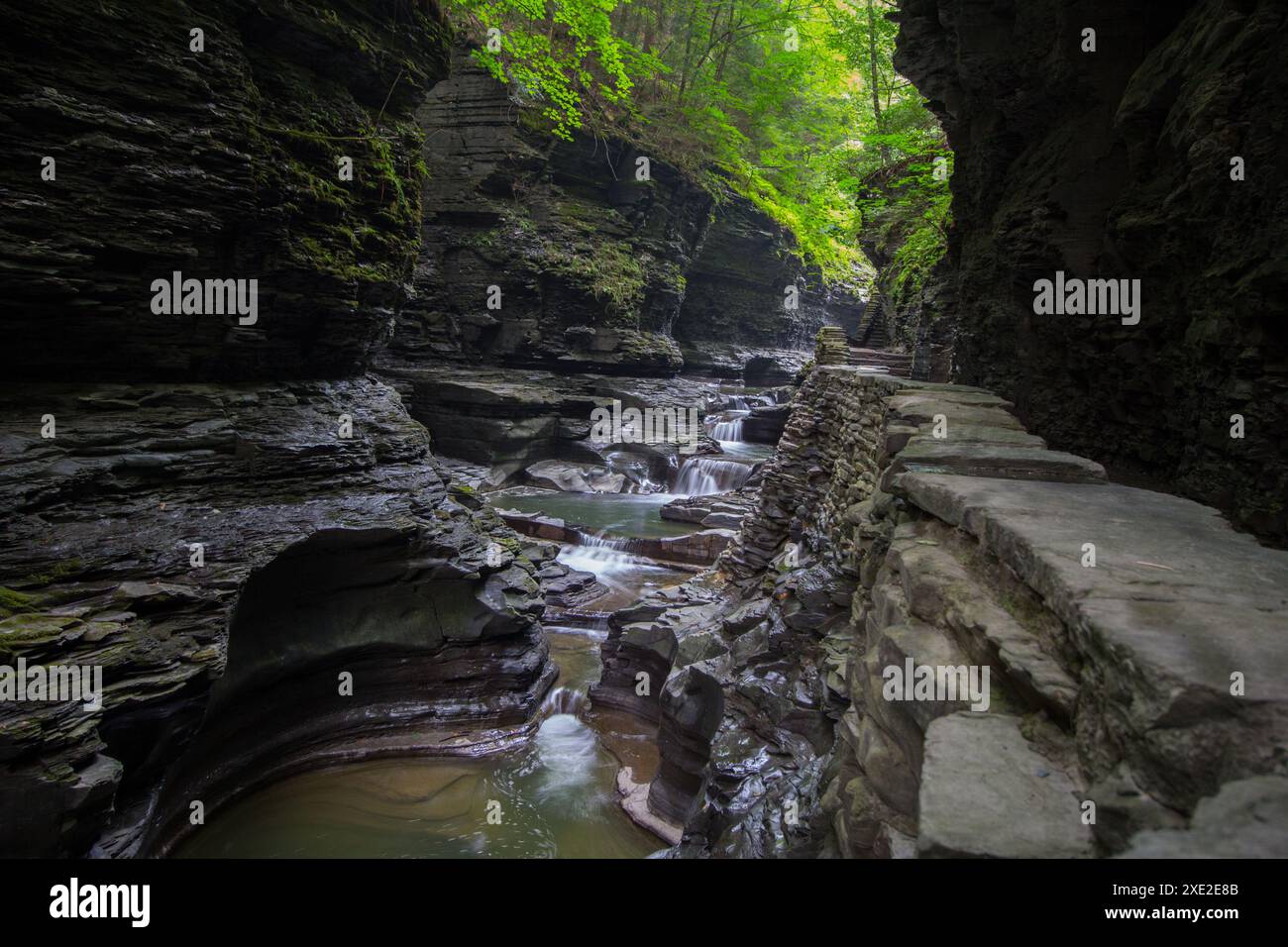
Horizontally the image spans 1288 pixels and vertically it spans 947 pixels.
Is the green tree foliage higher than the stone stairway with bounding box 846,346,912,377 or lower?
higher

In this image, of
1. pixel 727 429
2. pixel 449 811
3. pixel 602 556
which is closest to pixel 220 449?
pixel 449 811

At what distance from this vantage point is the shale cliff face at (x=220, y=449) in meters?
6.18

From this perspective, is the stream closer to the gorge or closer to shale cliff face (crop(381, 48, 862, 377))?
the gorge

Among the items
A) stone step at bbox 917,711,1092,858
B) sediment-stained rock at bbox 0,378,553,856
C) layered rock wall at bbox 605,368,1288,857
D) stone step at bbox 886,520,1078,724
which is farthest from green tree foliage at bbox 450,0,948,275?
stone step at bbox 917,711,1092,858

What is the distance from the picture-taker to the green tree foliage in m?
17.6

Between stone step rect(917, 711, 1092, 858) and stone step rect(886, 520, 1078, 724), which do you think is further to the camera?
stone step rect(886, 520, 1078, 724)

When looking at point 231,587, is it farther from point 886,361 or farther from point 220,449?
point 886,361

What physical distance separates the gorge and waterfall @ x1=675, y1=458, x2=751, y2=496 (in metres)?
8.47

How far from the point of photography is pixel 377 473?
968 cm

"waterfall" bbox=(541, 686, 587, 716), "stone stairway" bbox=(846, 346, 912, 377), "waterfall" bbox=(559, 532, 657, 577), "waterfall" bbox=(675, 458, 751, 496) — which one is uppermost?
"stone stairway" bbox=(846, 346, 912, 377)

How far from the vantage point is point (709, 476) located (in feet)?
73.9
